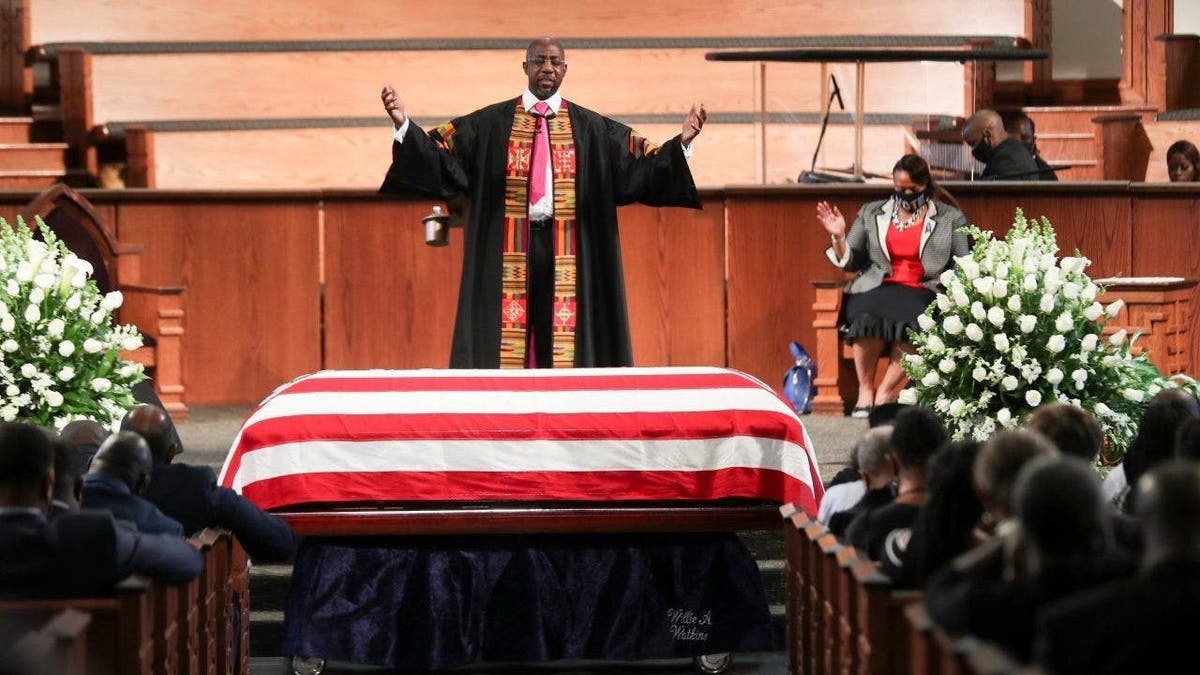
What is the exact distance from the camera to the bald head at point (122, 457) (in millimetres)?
4402

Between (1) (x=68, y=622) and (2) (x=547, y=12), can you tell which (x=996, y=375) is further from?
(2) (x=547, y=12)

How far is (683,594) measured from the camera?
6.04 metres

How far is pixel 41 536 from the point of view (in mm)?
3961

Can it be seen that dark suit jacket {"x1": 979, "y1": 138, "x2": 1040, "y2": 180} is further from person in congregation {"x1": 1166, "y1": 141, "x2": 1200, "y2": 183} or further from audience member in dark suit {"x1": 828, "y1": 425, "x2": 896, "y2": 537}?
audience member in dark suit {"x1": 828, "y1": 425, "x2": 896, "y2": 537}

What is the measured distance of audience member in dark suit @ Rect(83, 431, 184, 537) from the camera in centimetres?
A: 440

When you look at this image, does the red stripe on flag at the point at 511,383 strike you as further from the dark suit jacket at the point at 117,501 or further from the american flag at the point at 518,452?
the dark suit jacket at the point at 117,501

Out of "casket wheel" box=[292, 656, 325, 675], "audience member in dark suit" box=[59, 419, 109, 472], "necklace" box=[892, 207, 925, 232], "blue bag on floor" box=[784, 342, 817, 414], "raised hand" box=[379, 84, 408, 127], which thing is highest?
"raised hand" box=[379, 84, 408, 127]

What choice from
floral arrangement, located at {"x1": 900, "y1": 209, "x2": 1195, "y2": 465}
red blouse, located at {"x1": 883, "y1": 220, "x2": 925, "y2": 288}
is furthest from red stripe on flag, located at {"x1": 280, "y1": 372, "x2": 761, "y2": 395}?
red blouse, located at {"x1": 883, "y1": 220, "x2": 925, "y2": 288}

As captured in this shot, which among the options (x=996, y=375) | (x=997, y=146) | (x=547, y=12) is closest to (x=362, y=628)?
(x=996, y=375)

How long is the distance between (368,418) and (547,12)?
24.3 ft

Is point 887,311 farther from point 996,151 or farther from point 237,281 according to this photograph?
point 237,281

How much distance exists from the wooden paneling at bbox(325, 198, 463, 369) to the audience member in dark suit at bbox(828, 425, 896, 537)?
17.6 feet

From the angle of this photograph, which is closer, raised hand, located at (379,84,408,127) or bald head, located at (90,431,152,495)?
bald head, located at (90,431,152,495)

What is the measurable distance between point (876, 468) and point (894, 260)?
4.54 m
